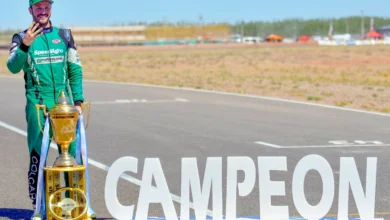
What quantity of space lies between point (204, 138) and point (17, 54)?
755cm

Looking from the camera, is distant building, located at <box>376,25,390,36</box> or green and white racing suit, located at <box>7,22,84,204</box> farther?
distant building, located at <box>376,25,390,36</box>

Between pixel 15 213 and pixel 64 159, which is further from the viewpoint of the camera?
pixel 15 213

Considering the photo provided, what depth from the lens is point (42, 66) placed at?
7.13 m

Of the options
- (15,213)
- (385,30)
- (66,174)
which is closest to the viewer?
(66,174)

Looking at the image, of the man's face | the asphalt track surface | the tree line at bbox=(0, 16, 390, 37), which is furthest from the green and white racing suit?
the tree line at bbox=(0, 16, 390, 37)

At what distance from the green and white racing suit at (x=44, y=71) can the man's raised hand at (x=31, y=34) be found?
5.6 inches

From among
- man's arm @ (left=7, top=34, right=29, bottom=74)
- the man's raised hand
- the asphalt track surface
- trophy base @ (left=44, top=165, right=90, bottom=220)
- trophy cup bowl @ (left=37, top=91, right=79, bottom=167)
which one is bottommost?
the asphalt track surface

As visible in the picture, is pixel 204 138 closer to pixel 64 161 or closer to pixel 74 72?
pixel 74 72

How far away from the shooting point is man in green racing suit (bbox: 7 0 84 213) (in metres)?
6.97

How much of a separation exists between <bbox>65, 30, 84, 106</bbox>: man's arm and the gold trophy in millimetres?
626

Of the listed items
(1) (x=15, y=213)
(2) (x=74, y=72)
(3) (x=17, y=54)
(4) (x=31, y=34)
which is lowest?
(1) (x=15, y=213)

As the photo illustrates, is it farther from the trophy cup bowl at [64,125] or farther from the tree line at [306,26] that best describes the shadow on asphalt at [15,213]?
the tree line at [306,26]

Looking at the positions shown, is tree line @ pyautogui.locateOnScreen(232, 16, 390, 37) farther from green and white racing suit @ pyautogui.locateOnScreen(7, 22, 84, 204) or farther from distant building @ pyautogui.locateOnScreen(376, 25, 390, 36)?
green and white racing suit @ pyautogui.locateOnScreen(7, 22, 84, 204)

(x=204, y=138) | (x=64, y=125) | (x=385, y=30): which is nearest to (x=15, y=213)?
(x=64, y=125)
